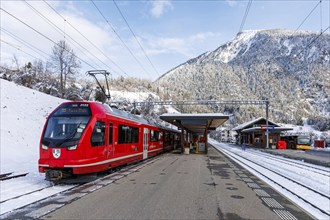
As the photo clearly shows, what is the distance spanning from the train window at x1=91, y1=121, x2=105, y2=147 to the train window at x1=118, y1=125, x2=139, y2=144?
7.75 ft

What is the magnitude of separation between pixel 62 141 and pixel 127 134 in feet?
19.1

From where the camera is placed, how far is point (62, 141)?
33.8 ft

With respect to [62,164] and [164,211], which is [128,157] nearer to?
[62,164]

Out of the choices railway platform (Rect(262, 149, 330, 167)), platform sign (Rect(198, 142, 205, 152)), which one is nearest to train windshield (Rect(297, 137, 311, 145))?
railway platform (Rect(262, 149, 330, 167))

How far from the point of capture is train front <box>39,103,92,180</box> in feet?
33.3

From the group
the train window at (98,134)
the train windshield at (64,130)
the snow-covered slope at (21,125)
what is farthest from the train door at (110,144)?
the snow-covered slope at (21,125)

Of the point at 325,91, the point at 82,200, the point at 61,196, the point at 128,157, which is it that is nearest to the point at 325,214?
the point at 82,200

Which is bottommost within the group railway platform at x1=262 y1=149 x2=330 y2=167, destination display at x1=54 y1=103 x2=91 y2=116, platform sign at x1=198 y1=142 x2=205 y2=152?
railway platform at x1=262 y1=149 x2=330 y2=167

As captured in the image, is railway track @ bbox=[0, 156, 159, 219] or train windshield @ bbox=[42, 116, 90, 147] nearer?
railway track @ bbox=[0, 156, 159, 219]

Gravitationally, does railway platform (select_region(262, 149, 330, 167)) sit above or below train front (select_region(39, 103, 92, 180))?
below

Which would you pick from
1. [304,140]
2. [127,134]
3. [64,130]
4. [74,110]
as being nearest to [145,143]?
[127,134]

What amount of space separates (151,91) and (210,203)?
156 meters

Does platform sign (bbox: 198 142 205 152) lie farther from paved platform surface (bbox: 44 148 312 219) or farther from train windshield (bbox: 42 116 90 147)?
train windshield (bbox: 42 116 90 147)

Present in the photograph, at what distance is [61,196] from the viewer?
834 cm
